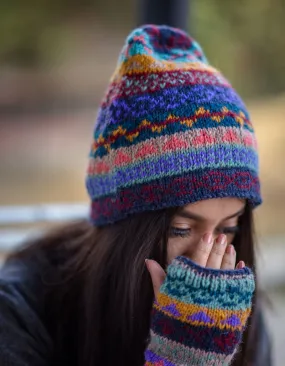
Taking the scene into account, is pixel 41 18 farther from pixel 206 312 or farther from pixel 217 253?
pixel 206 312

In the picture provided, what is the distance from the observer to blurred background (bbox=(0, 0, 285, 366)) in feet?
6.25

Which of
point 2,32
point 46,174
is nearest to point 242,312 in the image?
point 2,32

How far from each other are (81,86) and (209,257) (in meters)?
1.60

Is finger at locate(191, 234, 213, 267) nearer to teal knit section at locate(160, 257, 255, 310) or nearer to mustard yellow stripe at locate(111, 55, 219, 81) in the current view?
teal knit section at locate(160, 257, 255, 310)

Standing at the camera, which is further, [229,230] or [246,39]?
[246,39]

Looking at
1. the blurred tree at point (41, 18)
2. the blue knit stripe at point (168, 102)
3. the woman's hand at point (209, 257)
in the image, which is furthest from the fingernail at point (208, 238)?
the blurred tree at point (41, 18)

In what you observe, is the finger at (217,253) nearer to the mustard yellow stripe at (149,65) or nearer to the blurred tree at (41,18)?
the mustard yellow stripe at (149,65)

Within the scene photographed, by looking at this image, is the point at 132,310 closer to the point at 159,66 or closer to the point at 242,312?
the point at 242,312

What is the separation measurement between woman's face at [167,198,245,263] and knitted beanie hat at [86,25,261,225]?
3 centimetres

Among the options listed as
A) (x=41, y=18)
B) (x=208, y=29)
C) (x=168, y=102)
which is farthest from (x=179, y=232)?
(x=41, y=18)

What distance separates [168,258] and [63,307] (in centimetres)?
34

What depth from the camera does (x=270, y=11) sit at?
1.99 m

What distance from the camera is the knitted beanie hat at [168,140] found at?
98 cm

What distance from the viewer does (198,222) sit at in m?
1.04
